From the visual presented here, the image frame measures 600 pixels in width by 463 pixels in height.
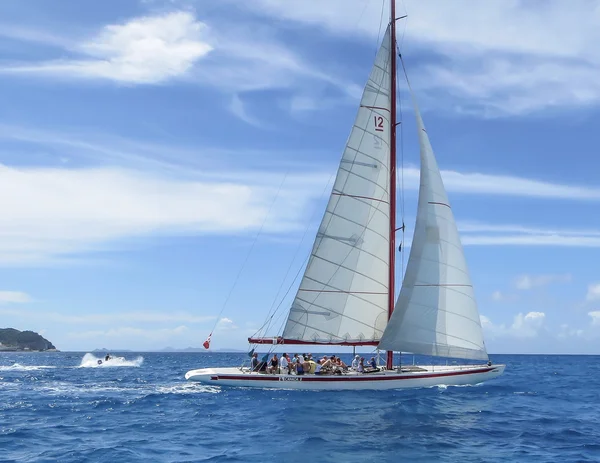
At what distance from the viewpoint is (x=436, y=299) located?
30781 mm

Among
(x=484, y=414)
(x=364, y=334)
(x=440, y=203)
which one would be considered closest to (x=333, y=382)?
(x=364, y=334)

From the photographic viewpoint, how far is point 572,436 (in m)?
20.6

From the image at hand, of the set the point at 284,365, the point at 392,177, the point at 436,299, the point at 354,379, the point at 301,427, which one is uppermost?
the point at 392,177

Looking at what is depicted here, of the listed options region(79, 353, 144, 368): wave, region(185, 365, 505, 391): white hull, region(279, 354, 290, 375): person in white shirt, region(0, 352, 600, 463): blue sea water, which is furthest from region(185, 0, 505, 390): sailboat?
region(79, 353, 144, 368): wave

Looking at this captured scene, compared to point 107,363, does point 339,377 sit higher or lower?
higher

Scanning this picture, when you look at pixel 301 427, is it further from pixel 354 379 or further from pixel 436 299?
pixel 436 299

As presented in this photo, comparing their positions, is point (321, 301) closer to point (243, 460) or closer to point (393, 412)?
point (393, 412)

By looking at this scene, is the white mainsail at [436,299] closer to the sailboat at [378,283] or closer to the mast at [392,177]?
the sailboat at [378,283]

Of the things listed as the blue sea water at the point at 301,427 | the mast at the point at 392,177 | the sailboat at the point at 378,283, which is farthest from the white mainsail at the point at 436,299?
the blue sea water at the point at 301,427

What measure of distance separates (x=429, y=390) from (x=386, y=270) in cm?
654

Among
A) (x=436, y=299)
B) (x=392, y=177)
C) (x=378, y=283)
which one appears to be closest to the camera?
(x=436, y=299)

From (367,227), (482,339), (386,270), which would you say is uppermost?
(367,227)

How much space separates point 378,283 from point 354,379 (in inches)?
213

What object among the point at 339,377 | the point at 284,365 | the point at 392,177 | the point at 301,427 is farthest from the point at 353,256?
the point at 301,427
